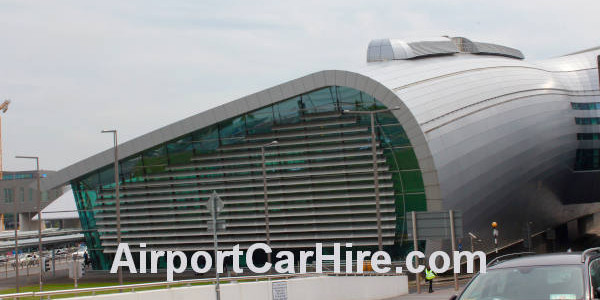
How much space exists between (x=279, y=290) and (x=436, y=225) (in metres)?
7.35

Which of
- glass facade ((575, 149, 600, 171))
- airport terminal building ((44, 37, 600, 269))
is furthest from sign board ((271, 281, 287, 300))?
glass facade ((575, 149, 600, 171))

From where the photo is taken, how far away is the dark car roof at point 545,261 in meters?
7.81

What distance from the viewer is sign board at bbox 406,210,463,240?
26.8 metres

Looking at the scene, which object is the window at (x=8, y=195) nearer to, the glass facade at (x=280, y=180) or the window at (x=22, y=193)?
the window at (x=22, y=193)

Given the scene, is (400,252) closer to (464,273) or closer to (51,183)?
(464,273)

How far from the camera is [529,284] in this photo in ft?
25.1

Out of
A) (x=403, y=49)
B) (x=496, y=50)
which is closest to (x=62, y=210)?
(x=403, y=49)

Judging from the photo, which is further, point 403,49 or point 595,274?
point 403,49

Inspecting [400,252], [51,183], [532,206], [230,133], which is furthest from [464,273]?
[51,183]

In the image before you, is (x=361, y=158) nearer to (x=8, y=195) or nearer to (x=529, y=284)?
(x=529, y=284)

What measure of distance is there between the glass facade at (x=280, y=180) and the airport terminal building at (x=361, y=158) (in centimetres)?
8

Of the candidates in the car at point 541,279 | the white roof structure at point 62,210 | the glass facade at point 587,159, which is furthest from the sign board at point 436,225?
the white roof structure at point 62,210

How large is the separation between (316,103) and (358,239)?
790 cm

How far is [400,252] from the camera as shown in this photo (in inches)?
1641
